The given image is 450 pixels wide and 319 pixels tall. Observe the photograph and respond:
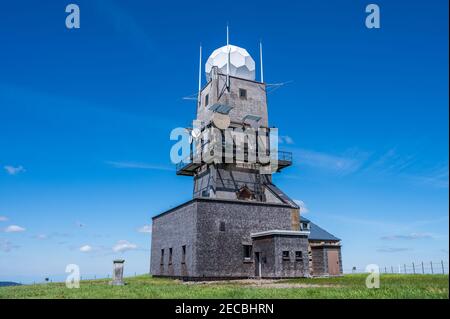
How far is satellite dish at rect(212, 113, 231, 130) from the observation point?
31.8m

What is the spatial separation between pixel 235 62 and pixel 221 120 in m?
7.26

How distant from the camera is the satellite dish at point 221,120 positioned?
104 feet

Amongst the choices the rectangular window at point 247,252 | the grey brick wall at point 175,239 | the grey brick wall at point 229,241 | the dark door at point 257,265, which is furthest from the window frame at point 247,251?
the grey brick wall at point 175,239

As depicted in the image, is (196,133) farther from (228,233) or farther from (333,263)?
(333,263)

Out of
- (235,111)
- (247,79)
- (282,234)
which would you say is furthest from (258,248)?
(247,79)

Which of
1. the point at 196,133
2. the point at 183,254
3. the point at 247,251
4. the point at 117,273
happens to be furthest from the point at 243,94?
the point at 117,273

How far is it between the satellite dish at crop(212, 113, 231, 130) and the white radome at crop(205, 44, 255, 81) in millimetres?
5357

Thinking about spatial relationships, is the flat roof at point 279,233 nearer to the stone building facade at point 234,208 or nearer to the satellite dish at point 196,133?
the stone building facade at point 234,208

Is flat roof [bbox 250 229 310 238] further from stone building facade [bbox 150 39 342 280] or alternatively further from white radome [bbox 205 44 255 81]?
white radome [bbox 205 44 255 81]

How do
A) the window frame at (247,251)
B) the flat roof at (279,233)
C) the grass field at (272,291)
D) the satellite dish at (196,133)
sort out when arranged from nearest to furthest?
the grass field at (272,291) < the flat roof at (279,233) < the window frame at (247,251) < the satellite dish at (196,133)

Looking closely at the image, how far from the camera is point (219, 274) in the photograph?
26078 millimetres

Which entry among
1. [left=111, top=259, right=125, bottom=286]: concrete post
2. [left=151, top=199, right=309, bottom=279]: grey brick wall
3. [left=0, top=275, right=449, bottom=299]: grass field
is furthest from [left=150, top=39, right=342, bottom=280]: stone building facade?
[left=0, top=275, right=449, bottom=299]: grass field

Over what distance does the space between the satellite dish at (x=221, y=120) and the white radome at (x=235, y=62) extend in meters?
5.36
